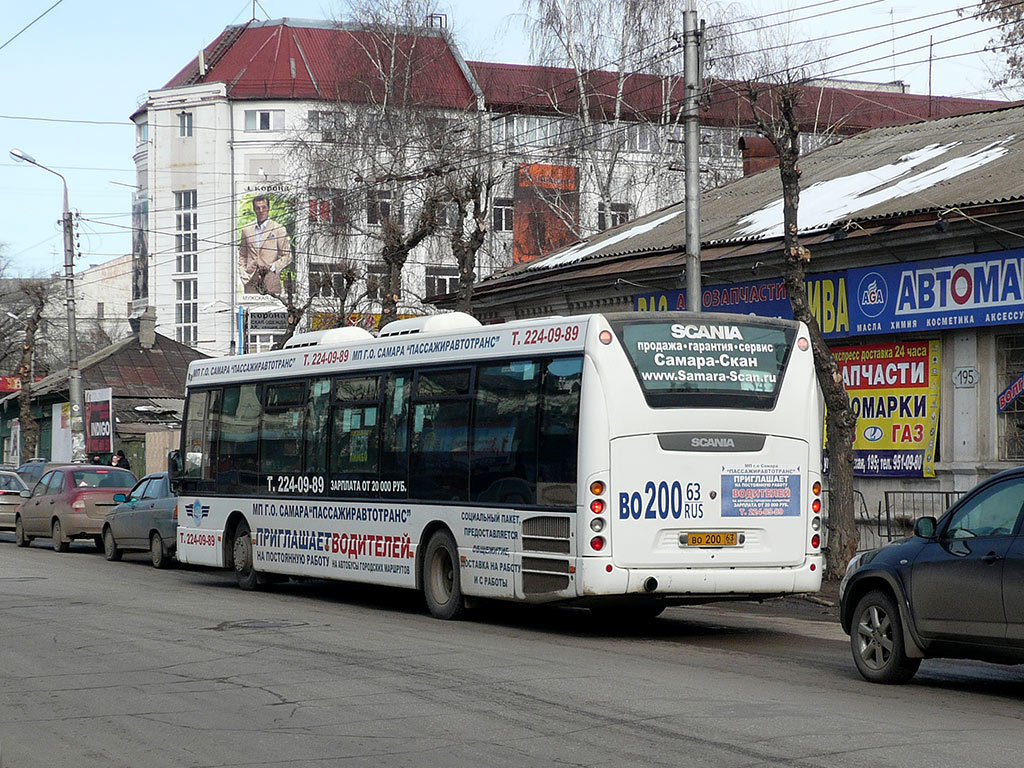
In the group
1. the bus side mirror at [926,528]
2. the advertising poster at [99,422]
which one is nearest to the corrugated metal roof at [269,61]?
the advertising poster at [99,422]

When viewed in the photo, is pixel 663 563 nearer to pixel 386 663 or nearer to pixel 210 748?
pixel 386 663

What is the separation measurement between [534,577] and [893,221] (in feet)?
30.4

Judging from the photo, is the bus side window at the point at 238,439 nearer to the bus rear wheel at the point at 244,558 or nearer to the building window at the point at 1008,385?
the bus rear wheel at the point at 244,558

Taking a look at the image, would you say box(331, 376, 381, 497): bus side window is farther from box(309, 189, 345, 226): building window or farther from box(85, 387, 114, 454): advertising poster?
box(309, 189, 345, 226): building window

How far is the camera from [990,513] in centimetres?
959

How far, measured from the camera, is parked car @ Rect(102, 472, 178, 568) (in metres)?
22.6

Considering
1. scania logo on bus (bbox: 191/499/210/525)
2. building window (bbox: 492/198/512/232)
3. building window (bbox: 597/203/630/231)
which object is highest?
building window (bbox: 492/198/512/232)

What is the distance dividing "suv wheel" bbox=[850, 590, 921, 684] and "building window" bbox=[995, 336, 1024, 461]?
9131 mm

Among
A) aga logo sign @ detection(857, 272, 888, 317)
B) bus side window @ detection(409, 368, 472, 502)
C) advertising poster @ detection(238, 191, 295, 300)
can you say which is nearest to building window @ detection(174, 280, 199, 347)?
advertising poster @ detection(238, 191, 295, 300)

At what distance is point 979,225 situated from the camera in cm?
1828

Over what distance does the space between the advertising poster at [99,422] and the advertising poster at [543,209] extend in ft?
48.7

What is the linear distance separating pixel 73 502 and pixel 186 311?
72222 millimetres

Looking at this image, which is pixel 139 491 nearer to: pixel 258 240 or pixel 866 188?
pixel 866 188

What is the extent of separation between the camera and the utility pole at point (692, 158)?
19062 millimetres
